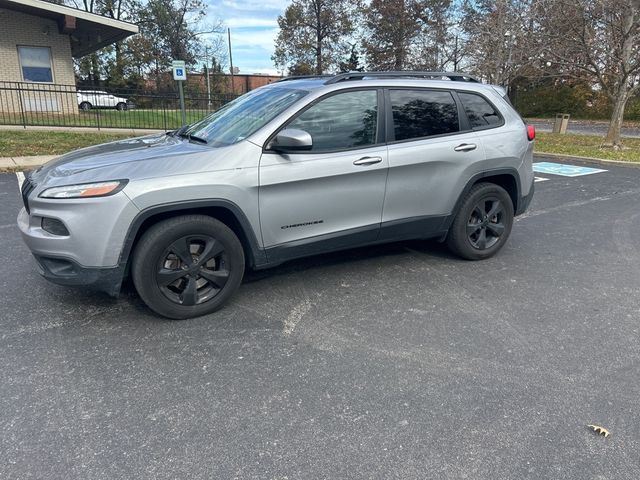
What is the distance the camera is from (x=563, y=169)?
1084 cm

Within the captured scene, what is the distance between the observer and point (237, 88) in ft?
155

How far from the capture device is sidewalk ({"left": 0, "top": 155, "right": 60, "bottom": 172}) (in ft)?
29.9

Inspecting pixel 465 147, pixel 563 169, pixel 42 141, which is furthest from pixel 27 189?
pixel 563 169

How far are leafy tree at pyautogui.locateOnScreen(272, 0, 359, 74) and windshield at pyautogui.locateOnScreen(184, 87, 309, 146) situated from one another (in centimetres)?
3446

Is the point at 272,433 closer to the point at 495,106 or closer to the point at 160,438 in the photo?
the point at 160,438

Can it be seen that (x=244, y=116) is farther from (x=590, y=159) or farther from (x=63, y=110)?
(x=63, y=110)

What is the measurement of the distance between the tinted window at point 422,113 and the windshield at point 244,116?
0.88 metres

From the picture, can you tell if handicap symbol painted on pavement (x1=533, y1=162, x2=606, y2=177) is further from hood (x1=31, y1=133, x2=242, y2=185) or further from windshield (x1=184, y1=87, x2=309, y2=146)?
hood (x1=31, y1=133, x2=242, y2=185)

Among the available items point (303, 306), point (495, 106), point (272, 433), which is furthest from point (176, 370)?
point (495, 106)

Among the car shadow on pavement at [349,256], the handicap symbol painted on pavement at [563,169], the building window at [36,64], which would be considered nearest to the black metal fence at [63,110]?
the building window at [36,64]

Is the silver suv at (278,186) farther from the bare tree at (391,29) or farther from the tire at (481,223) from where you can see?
the bare tree at (391,29)

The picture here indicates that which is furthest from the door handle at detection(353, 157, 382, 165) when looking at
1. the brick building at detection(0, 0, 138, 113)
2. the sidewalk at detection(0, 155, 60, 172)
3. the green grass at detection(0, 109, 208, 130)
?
the brick building at detection(0, 0, 138, 113)

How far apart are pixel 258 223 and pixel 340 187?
727mm

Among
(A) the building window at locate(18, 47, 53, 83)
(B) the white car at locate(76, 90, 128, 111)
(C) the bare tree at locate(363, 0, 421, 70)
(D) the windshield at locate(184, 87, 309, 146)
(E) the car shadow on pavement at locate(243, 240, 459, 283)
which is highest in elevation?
(C) the bare tree at locate(363, 0, 421, 70)
